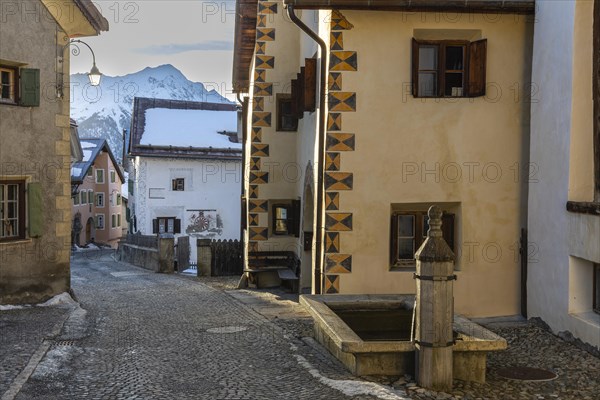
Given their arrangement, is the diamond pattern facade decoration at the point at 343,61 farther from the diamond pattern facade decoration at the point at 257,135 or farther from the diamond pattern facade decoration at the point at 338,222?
the diamond pattern facade decoration at the point at 257,135

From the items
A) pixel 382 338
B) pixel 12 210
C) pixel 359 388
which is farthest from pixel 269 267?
pixel 359 388

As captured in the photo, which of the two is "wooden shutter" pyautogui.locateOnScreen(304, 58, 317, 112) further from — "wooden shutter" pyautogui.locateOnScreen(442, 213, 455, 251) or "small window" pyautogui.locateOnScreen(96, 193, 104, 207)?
"small window" pyautogui.locateOnScreen(96, 193, 104, 207)

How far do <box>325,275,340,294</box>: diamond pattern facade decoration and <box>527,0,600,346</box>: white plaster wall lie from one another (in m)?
3.02

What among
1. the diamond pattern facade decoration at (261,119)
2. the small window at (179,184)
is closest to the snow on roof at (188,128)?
the small window at (179,184)

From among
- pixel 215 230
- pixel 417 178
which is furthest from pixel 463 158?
pixel 215 230

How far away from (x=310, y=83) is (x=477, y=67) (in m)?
3.15

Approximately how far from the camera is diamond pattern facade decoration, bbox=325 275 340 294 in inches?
451

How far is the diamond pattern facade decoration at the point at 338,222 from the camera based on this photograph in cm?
1141

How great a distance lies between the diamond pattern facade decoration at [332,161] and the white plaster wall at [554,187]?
120 inches

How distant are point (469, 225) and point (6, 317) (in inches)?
302

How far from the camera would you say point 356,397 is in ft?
21.5

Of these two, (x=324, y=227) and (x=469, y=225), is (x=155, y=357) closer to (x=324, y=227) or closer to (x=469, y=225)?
(x=324, y=227)

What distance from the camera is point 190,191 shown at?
1528 inches

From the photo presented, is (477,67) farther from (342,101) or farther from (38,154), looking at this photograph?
(38,154)
